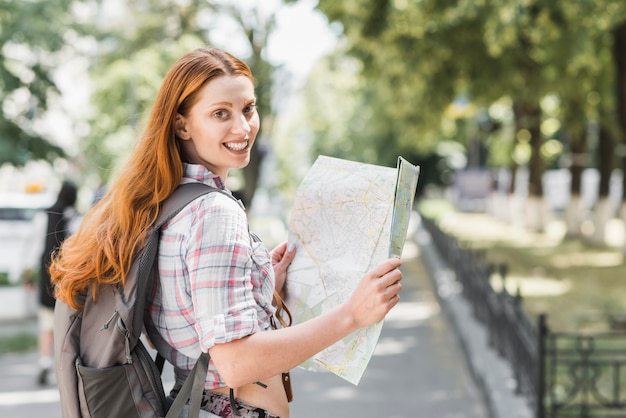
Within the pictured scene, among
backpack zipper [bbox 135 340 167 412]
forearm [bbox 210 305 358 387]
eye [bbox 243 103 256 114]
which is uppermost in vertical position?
eye [bbox 243 103 256 114]

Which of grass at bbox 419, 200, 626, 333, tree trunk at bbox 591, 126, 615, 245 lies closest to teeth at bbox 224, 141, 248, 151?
→ grass at bbox 419, 200, 626, 333

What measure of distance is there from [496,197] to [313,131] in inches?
1100

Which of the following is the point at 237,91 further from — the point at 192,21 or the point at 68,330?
the point at 192,21

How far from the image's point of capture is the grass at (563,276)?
1131cm

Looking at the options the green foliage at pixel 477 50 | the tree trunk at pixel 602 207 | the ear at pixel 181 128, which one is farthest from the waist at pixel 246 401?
the tree trunk at pixel 602 207

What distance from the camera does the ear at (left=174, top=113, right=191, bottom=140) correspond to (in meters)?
2.12

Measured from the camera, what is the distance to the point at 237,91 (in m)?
2.12

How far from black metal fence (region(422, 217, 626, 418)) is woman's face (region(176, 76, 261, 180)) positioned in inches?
162

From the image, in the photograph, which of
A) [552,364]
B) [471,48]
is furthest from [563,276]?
[552,364]

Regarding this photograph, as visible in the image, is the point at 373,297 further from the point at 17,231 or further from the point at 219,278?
the point at 17,231

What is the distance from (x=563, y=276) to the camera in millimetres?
17141

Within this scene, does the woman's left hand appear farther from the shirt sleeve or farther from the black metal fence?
the black metal fence

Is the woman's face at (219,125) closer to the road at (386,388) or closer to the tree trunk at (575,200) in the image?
the road at (386,388)

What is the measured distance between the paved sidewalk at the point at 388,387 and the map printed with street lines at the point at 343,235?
5055 millimetres
